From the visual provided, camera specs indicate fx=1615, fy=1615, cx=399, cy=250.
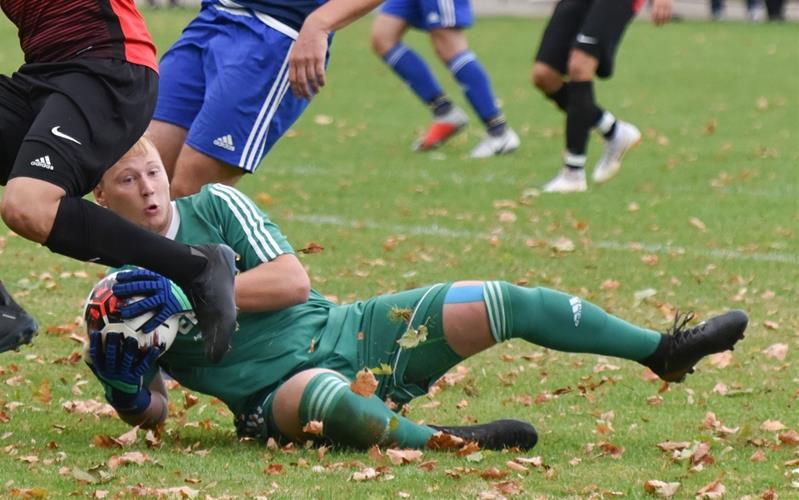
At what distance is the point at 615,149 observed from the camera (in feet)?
37.5

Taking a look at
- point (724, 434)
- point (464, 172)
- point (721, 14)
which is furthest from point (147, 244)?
point (721, 14)

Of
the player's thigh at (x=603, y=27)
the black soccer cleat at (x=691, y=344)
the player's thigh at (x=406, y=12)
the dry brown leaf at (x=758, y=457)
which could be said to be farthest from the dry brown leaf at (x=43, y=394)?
the player's thigh at (x=406, y=12)

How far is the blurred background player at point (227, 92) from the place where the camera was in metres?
6.55

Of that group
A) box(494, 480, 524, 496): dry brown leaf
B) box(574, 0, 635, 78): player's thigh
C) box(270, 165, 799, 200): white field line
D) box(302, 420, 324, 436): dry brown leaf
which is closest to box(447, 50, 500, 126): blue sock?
box(270, 165, 799, 200): white field line

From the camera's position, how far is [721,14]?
28781 millimetres

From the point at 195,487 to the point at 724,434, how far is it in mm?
1820

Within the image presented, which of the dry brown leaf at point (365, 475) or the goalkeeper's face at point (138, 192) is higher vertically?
the goalkeeper's face at point (138, 192)

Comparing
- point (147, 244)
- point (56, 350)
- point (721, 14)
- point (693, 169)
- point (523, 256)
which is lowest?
point (721, 14)

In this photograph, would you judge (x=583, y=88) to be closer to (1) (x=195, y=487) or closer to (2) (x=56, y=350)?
(2) (x=56, y=350)

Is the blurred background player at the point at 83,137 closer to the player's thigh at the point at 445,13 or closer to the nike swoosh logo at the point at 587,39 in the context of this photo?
the nike swoosh logo at the point at 587,39

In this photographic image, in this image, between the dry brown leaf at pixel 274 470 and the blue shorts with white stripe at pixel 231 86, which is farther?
the blue shorts with white stripe at pixel 231 86

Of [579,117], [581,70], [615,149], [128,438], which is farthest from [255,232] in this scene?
[615,149]

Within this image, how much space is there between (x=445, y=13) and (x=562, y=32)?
2.10 m

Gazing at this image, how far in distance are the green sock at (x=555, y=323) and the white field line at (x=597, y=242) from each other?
391cm
